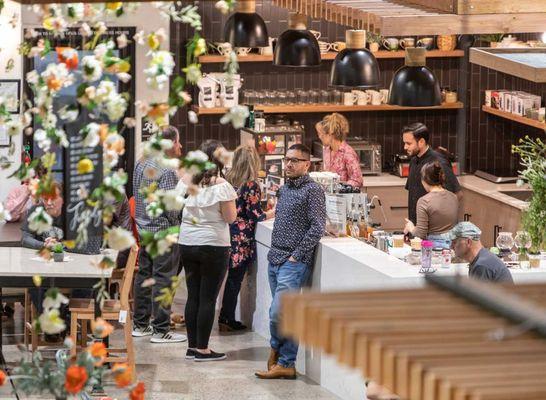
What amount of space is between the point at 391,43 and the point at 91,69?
916 centimetres

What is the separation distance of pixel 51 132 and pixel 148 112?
0.88 ft

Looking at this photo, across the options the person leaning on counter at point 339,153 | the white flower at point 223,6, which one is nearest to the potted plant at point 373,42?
the person leaning on counter at point 339,153

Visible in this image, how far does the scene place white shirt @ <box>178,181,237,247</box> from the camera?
817 centimetres

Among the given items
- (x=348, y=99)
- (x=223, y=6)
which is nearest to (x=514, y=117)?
(x=348, y=99)

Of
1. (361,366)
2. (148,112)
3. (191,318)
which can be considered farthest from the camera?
(191,318)

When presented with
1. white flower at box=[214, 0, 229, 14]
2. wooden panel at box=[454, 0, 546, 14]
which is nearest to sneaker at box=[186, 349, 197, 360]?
wooden panel at box=[454, 0, 546, 14]

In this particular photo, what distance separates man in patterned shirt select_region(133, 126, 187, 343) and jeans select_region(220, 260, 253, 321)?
0.40 m

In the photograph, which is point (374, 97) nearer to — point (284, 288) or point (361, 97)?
point (361, 97)

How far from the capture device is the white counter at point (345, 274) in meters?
7.09

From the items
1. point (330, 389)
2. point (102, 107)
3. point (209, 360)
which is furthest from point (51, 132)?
point (209, 360)

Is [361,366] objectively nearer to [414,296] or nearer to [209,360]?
[414,296]

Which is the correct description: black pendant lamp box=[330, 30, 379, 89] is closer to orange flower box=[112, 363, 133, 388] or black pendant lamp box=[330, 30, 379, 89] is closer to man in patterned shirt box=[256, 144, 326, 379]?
man in patterned shirt box=[256, 144, 326, 379]

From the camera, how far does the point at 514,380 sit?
1448mm

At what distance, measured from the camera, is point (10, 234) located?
31.8 feet
